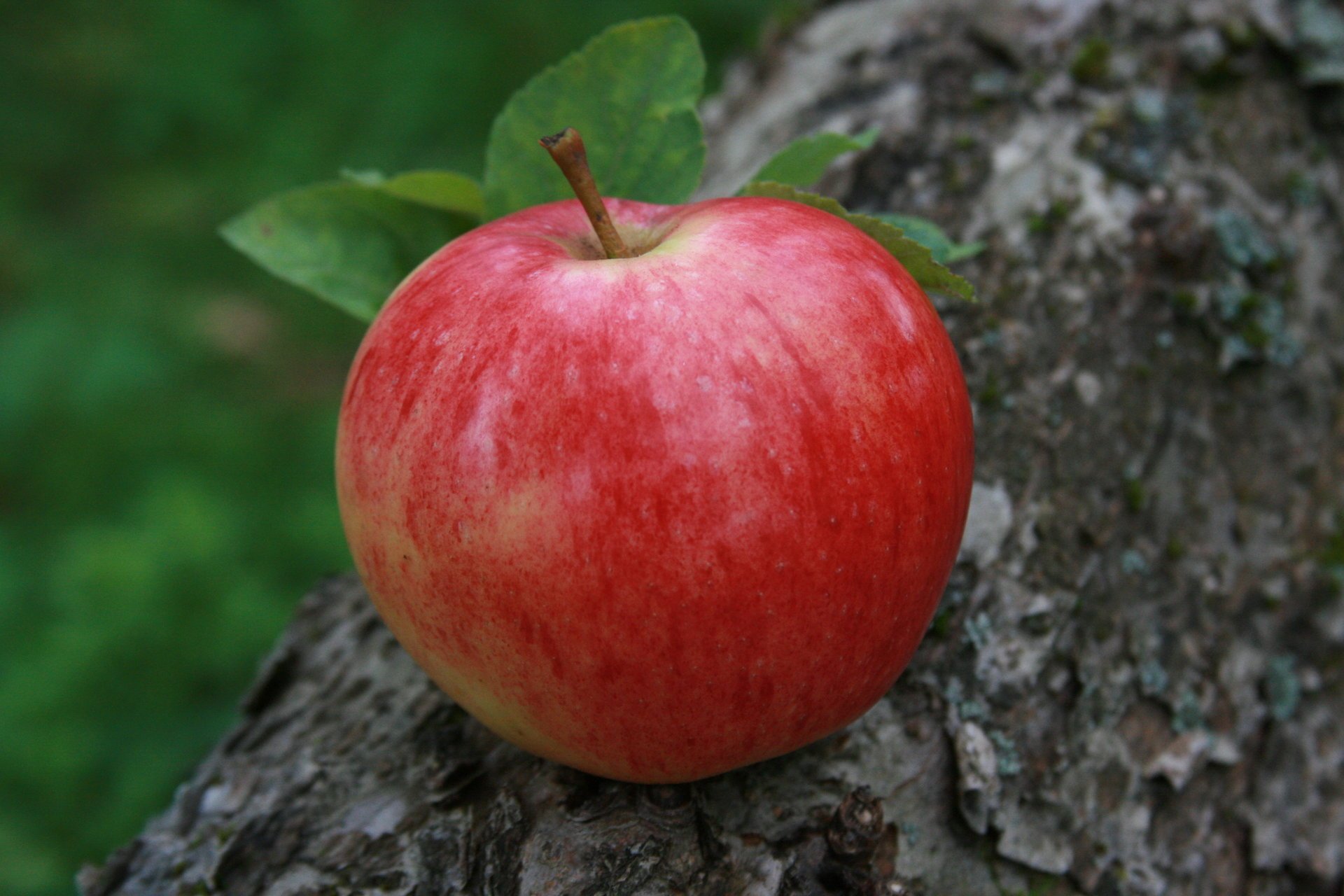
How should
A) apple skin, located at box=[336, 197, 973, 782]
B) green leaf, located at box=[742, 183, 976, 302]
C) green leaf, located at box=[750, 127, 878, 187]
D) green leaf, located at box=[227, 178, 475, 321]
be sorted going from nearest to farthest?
apple skin, located at box=[336, 197, 973, 782], green leaf, located at box=[742, 183, 976, 302], green leaf, located at box=[750, 127, 878, 187], green leaf, located at box=[227, 178, 475, 321]

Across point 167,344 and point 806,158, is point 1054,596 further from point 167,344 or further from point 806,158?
point 167,344

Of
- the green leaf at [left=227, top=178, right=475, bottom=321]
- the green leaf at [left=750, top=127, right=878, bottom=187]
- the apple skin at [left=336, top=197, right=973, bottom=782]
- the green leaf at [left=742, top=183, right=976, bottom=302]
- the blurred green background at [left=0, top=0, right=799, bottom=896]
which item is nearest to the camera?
the apple skin at [left=336, top=197, right=973, bottom=782]

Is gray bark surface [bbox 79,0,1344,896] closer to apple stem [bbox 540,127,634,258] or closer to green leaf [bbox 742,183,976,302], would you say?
green leaf [bbox 742,183,976,302]

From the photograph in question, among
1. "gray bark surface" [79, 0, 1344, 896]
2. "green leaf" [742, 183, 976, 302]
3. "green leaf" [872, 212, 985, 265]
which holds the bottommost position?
"gray bark surface" [79, 0, 1344, 896]

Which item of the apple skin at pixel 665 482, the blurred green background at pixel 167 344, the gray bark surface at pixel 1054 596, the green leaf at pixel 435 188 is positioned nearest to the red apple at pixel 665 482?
the apple skin at pixel 665 482

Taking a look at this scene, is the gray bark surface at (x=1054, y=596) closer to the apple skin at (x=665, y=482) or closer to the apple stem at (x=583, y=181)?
the apple skin at (x=665, y=482)

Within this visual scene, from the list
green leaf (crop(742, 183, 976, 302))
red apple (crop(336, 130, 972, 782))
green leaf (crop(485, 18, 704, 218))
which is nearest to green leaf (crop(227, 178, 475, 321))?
green leaf (crop(485, 18, 704, 218))
